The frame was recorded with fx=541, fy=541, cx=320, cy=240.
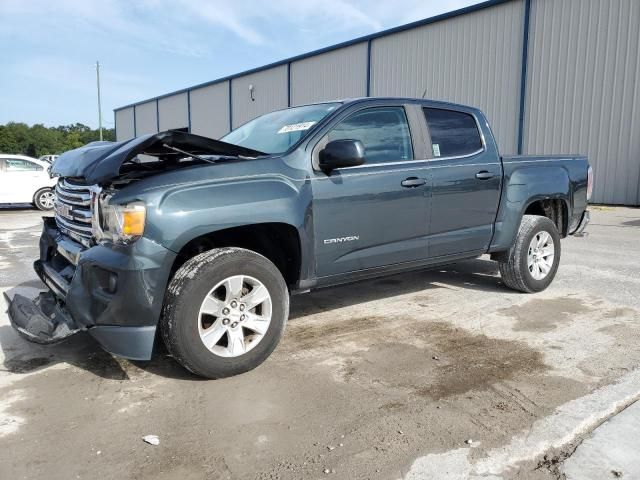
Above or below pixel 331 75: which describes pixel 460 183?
below

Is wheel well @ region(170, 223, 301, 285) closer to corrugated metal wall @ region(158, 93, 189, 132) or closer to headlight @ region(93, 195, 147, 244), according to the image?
headlight @ region(93, 195, 147, 244)

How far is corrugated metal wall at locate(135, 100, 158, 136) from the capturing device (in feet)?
137

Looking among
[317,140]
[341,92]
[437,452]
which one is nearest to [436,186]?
[317,140]

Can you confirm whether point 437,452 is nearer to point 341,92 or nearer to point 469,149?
point 469,149

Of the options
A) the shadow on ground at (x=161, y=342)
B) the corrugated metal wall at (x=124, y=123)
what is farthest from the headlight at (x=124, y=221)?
the corrugated metal wall at (x=124, y=123)

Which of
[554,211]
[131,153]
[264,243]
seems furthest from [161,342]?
[554,211]

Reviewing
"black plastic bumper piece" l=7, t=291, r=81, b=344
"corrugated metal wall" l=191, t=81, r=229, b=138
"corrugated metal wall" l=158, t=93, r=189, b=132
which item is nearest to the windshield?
"black plastic bumper piece" l=7, t=291, r=81, b=344

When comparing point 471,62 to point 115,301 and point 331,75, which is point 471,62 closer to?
point 331,75

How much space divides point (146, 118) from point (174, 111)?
6.15 metres

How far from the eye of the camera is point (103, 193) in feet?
10.7

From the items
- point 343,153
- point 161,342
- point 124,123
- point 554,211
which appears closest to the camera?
point 343,153

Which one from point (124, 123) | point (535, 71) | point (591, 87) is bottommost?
point (591, 87)

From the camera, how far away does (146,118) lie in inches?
1704

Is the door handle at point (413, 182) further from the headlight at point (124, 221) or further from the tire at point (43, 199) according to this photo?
the tire at point (43, 199)
